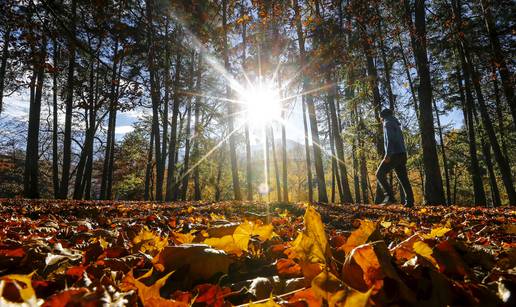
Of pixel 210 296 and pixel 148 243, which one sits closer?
pixel 210 296

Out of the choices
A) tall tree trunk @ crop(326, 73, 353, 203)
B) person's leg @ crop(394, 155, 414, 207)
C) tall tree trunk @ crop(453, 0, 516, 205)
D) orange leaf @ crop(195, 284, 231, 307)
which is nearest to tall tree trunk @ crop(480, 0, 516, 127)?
tall tree trunk @ crop(453, 0, 516, 205)

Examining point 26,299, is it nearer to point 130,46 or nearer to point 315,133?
point 130,46

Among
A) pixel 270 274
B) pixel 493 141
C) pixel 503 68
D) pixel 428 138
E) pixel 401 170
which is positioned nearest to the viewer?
pixel 270 274

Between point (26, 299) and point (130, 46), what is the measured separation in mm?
5876

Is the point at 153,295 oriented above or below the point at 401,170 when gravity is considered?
below

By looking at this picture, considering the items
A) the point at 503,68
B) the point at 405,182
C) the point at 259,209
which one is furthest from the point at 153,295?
the point at 503,68

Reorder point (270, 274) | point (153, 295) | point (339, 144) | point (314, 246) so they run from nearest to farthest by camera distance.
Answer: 1. point (153, 295)
2. point (314, 246)
3. point (270, 274)
4. point (339, 144)

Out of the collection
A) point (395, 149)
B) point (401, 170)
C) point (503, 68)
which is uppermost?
point (503, 68)

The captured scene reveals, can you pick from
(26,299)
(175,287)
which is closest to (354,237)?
(175,287)

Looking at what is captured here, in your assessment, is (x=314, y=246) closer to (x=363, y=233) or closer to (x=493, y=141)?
(x=363, y=233)

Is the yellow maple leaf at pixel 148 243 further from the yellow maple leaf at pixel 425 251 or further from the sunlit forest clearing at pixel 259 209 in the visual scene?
the yellow maple leaf at pixel 425 251

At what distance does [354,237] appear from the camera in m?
0.92

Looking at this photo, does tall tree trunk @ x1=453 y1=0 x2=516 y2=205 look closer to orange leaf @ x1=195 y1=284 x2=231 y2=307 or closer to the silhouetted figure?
the silhouetted figure

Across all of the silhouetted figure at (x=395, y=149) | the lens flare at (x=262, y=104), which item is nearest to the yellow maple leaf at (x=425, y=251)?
the silhouetted figure at (x=395, y=149)
